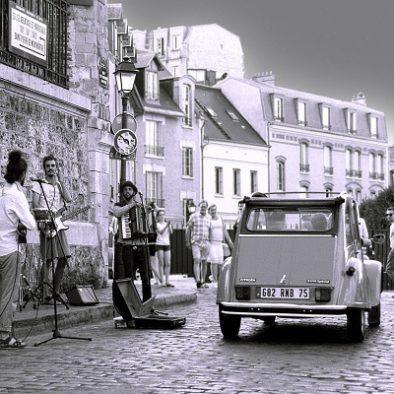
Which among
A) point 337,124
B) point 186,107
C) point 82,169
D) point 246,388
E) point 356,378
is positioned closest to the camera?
point 246,388

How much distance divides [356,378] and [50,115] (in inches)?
380

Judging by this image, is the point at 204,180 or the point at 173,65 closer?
the point at 204,180

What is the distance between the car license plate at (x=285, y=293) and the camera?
11.0 m

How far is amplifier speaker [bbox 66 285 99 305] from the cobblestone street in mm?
1057

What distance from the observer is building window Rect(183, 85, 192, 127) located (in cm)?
5441

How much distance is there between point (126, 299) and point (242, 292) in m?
2.11

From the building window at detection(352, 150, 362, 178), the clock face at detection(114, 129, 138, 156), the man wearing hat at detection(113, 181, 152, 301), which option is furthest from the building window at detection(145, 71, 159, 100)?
the man wearing hat at detection(113, 181, 152, 301)

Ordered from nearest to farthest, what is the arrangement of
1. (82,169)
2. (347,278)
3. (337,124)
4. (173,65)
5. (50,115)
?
(347,278), (50,115), (82,169), (337,124), (173,65)

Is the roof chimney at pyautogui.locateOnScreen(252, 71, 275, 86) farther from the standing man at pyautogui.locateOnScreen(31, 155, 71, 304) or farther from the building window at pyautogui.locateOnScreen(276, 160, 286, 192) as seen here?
the standing man at pyautogui.locateOnScreen(31, 155, 71, 304)

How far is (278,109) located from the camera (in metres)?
63.7

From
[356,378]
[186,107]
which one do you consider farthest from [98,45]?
[186,107]

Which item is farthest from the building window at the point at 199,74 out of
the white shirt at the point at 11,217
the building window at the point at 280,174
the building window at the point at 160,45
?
the white shirt at the point at 11,217

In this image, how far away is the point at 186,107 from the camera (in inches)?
2162

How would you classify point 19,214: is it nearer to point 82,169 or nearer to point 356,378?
point 356,378
